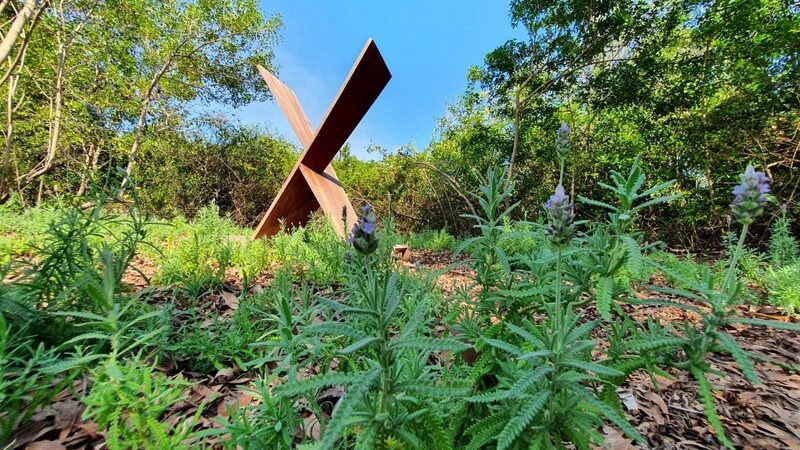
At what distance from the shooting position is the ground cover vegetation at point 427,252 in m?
0.75

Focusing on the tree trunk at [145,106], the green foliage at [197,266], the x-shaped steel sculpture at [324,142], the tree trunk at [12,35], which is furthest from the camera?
the tree trunk at [145,106]

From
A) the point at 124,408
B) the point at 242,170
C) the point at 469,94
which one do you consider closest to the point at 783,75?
the point at 469,94

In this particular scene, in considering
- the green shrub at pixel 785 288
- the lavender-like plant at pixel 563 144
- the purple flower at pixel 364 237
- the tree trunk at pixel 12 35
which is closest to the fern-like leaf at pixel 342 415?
the purple flower at pixel 364 237

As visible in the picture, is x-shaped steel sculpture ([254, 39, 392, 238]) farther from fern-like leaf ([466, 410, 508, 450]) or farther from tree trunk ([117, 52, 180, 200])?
tree trunk ([117, 52, 180, 200])

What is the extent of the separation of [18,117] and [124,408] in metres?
9.32

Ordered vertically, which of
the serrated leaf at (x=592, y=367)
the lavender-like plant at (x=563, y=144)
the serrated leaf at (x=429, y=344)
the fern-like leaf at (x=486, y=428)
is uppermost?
the lavender-like plant at (x=563, y=144)

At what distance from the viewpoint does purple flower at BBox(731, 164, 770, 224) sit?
2.31ft

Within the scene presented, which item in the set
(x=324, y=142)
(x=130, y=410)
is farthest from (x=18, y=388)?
(x=324, y=142)

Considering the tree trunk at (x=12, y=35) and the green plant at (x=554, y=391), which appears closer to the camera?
the green plant at (x=554, y=391)

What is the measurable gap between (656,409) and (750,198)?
117 centimetres

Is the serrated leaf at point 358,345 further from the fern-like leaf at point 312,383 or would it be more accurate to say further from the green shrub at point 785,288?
the green shrub at point 785,288

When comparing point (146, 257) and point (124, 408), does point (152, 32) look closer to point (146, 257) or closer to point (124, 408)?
point (146, 257)

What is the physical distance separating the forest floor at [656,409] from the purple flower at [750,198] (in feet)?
1.05

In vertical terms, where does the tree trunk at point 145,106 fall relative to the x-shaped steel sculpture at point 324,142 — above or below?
above
